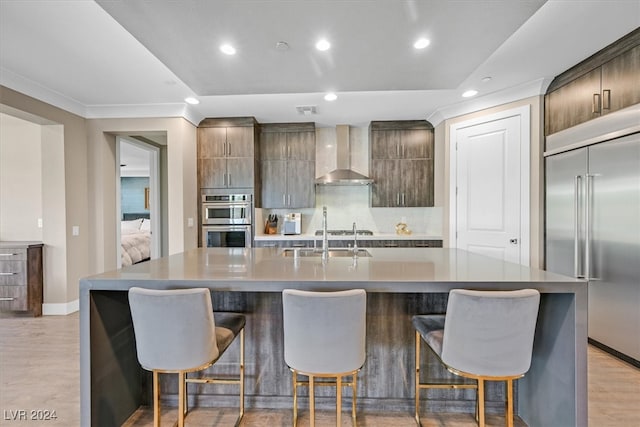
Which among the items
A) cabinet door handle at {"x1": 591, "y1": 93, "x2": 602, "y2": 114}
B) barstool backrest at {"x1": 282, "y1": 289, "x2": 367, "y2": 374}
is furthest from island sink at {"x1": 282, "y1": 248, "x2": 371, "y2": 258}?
cabinet door handle at {"x1": 591, "y1": 93, "x2": 602, "y2": 114}

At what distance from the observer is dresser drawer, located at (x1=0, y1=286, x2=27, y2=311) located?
3.62 meters

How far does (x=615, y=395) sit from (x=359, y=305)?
213 centimetres

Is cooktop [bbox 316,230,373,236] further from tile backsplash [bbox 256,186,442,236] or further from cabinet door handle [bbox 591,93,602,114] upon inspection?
cabinet door handle [bbox 591,93,602,114]

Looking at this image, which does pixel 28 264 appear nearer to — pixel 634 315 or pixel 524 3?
pixel 524 3

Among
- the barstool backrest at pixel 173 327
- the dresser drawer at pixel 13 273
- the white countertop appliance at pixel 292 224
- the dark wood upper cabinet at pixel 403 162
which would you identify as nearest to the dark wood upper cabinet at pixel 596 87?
the dark wood upper cabinet at pixel 403 162

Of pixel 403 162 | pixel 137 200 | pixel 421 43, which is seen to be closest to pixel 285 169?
pixel 403 162

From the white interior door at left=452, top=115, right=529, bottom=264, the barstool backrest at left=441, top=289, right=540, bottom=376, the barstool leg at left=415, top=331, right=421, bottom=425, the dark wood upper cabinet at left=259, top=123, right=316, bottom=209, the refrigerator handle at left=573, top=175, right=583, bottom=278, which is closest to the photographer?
the barstool backrest at left=441, top=289, right=540, bottom=376

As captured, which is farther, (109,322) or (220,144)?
(220,144)

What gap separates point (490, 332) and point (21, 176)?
519cm

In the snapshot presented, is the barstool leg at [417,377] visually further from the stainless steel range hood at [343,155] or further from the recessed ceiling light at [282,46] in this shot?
the stainless steel range hood at [343,155]

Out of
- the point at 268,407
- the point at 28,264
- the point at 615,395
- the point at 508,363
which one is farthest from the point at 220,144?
the point at 615,395

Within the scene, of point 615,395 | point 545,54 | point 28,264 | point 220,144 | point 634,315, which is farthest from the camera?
point 220,144

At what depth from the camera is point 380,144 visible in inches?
184

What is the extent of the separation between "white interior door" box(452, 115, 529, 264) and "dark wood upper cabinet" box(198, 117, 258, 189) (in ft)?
9.18
